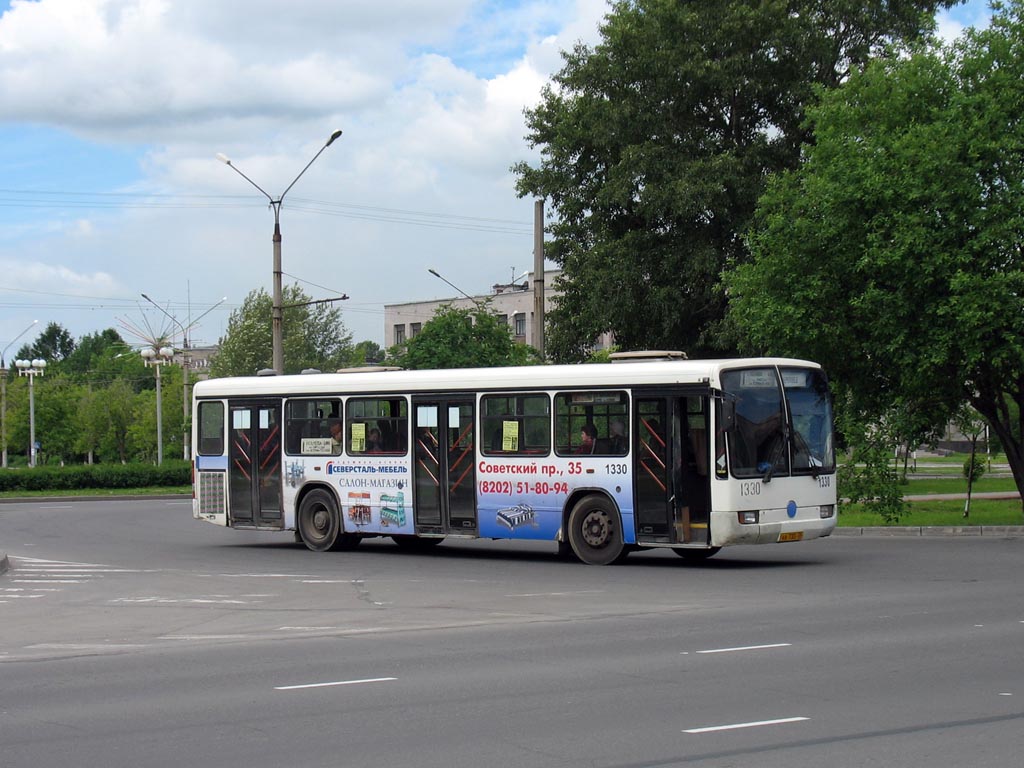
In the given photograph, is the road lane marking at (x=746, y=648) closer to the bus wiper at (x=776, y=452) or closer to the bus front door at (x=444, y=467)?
the bus wiper at (x=776, y=452)

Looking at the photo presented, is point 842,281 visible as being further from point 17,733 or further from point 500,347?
point 17,733

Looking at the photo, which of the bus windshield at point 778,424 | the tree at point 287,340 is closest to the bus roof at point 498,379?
the bus windshield at point 778,424

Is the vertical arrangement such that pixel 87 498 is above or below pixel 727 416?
below

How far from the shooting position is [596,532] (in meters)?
19.7

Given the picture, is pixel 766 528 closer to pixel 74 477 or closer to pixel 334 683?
pixel 334 683

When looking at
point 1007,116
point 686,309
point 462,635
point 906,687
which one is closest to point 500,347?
point 686,309

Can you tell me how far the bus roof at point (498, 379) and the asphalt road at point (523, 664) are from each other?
2704 mm

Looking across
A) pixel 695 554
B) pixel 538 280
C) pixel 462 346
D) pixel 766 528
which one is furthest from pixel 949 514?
pixel 462 346

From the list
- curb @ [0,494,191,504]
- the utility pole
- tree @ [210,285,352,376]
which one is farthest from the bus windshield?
tree @ [210,285,352,376]

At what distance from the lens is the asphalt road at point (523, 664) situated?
7.68 m

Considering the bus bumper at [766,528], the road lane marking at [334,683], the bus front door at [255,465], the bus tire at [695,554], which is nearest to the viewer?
the road lane marking at [334,683]

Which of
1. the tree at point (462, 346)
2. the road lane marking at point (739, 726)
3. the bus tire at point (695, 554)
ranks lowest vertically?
the bus tire at point (695, 554)

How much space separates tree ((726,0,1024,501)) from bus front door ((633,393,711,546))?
6985 mm

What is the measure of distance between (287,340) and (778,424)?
7272 cm
